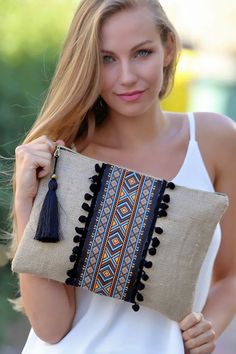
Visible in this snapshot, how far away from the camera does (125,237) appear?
2.49 m

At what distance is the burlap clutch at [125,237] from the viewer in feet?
8.09

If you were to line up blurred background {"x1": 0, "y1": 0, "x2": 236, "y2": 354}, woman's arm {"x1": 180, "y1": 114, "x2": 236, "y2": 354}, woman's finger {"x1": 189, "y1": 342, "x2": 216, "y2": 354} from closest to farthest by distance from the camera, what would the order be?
woman's finger {"x1": 189, "y1": 342, "x2": 216, "y2": 354}, woman's arm {"x1": 180, "y1": 114, "x2": 236, "y2": 354}, blurred background {"x1": 0, "y1": 0, "x2": 236, "y2": 354}

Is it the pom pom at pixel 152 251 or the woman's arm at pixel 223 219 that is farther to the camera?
the woman's arm at pixel 223 219

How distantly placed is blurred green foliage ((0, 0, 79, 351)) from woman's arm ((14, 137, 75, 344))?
1784mm

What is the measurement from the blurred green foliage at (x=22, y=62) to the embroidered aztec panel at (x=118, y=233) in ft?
6.41

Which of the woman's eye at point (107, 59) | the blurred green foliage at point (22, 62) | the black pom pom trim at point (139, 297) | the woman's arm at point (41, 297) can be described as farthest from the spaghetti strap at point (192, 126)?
the blurred green foliage at point (22, 62)

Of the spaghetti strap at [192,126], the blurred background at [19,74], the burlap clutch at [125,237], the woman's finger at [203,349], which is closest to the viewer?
the burlap clutch at [125,237]

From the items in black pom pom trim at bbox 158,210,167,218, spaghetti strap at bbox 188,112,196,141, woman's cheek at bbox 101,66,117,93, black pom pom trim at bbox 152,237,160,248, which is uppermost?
woman's cheek at bbox 101,66,117,93

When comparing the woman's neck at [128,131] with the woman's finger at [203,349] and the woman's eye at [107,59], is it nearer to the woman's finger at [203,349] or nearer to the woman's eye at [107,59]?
the woman's eye at [107,59]

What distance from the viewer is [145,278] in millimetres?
2480

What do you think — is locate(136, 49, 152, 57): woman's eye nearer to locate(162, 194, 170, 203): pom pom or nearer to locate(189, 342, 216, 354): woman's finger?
locate(162, 194, 170, 203): pom pom

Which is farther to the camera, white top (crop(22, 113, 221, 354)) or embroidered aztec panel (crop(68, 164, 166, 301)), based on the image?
white top (crop(22, 113, 221, 354))

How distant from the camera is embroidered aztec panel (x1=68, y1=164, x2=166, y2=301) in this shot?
2.49 metres

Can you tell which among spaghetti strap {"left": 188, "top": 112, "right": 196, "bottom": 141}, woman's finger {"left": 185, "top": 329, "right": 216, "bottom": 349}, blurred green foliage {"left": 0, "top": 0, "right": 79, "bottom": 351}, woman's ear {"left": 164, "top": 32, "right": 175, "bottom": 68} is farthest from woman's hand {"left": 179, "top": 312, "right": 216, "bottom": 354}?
blurred green foliage {"left": 0, "top": 0, "right": 79, "bottom": 351}
